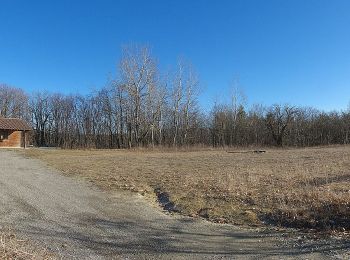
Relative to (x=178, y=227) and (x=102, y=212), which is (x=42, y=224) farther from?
(x=178, y=227)

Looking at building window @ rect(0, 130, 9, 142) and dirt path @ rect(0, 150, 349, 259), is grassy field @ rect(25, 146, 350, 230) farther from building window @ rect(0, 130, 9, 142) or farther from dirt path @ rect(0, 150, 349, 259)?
building window @ rect(0, 130, 9, 142)

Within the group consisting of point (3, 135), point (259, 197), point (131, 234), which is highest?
point (3, 135)

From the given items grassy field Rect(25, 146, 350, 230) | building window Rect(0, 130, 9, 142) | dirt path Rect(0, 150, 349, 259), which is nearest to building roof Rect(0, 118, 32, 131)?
building window Rect(0, 130, 9, 142)

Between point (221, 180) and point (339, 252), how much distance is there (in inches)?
346

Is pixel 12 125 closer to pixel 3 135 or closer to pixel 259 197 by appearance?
pixel 3 135

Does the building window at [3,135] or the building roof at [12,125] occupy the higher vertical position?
the building roof at [12,125]

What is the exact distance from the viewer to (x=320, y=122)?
74125 mm

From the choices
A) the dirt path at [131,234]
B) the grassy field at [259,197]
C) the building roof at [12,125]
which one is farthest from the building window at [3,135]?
the dirt path at [131,234]

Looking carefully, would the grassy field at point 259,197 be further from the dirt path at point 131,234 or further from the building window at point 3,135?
the building window at point 3,135

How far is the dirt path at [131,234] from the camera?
6.71 meters

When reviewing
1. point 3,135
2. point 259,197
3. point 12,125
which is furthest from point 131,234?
point 3,135

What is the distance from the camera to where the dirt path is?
264 inches

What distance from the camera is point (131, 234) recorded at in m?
7.99

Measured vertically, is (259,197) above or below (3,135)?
below
